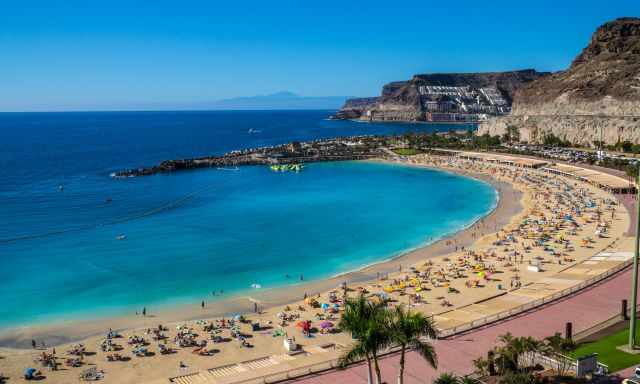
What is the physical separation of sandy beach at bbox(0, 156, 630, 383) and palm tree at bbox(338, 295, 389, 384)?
8.54 m

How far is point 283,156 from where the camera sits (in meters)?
120

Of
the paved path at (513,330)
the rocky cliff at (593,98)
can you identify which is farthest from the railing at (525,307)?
the rocky cliff at (593,98)

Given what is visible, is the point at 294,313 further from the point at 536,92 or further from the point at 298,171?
the point at 536,92

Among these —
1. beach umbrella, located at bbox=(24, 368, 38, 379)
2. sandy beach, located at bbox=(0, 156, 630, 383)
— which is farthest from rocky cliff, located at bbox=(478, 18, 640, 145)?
beach umbrella, located at bbox=(24, 368, 38, 379)

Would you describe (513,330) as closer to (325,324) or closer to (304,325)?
(325,324)

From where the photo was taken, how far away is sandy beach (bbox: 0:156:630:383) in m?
26.7

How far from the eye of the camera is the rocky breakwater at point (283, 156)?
108 metres

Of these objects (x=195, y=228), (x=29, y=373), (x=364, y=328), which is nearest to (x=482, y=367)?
(x=364, y=328)

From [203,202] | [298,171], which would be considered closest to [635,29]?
[298,171]

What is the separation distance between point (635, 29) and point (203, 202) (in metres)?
123

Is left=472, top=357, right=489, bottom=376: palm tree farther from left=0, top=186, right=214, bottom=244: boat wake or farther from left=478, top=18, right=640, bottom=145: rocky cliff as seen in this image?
left=478, top=18, right=640, bottom=145: rocky cliff

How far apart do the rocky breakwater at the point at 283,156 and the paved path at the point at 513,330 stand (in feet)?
281

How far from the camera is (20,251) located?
163ft

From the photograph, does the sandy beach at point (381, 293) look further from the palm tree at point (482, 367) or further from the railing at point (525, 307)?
the palm tree at point (482, 367)
